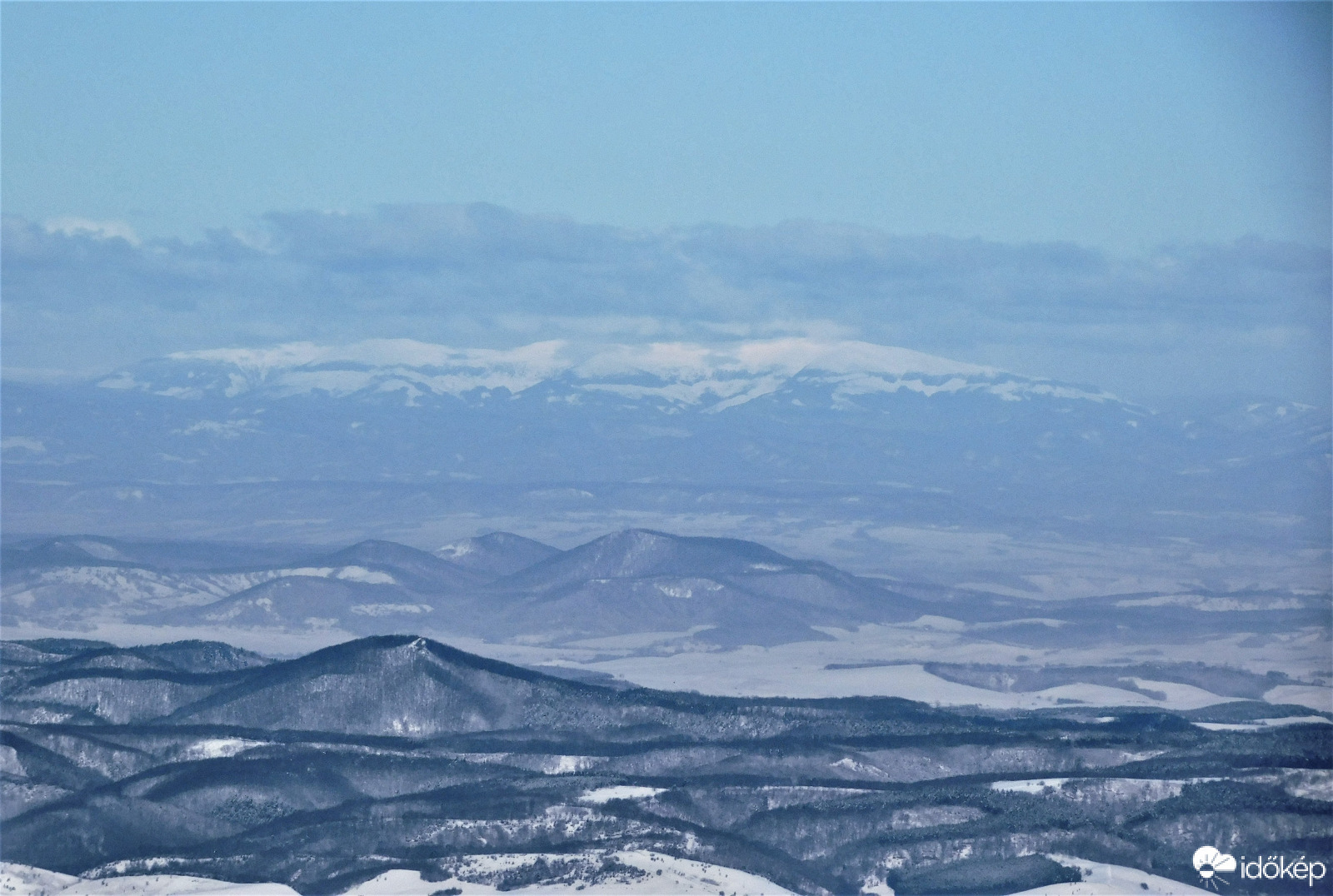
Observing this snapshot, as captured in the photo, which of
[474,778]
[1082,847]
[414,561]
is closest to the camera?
[1082,847]

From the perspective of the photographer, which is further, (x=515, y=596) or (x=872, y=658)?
(x=515, y=596)

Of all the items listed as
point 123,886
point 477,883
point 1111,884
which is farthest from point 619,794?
point 1111,884

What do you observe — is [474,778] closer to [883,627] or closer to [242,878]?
[242,878]

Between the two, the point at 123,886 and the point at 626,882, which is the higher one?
the point at 626,882

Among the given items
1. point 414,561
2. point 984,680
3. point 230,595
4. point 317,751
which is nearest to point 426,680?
point 317,751

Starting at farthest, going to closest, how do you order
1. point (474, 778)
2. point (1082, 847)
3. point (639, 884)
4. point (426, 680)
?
point (426, 680), point (474, 778), point (1082, 847), point (639, 884)

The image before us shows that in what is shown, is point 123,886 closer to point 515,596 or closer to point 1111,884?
point 1111,884
